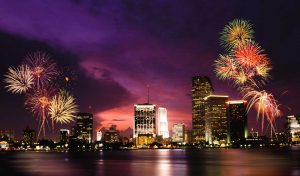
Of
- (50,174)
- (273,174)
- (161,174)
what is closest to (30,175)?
(50,174)

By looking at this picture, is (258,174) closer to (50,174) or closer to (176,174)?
(176,174)

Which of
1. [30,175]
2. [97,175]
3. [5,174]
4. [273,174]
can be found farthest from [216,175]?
[5,174]

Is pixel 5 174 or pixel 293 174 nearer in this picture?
pixel 293 174

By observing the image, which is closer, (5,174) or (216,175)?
(216,175)

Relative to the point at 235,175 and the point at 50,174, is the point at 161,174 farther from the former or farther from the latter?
the point at 50,174

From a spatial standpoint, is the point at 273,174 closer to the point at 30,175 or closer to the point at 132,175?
the point at 132,175

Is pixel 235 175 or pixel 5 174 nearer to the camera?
pixel 235 175

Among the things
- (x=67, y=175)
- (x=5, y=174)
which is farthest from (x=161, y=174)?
(x=5, y=174)
